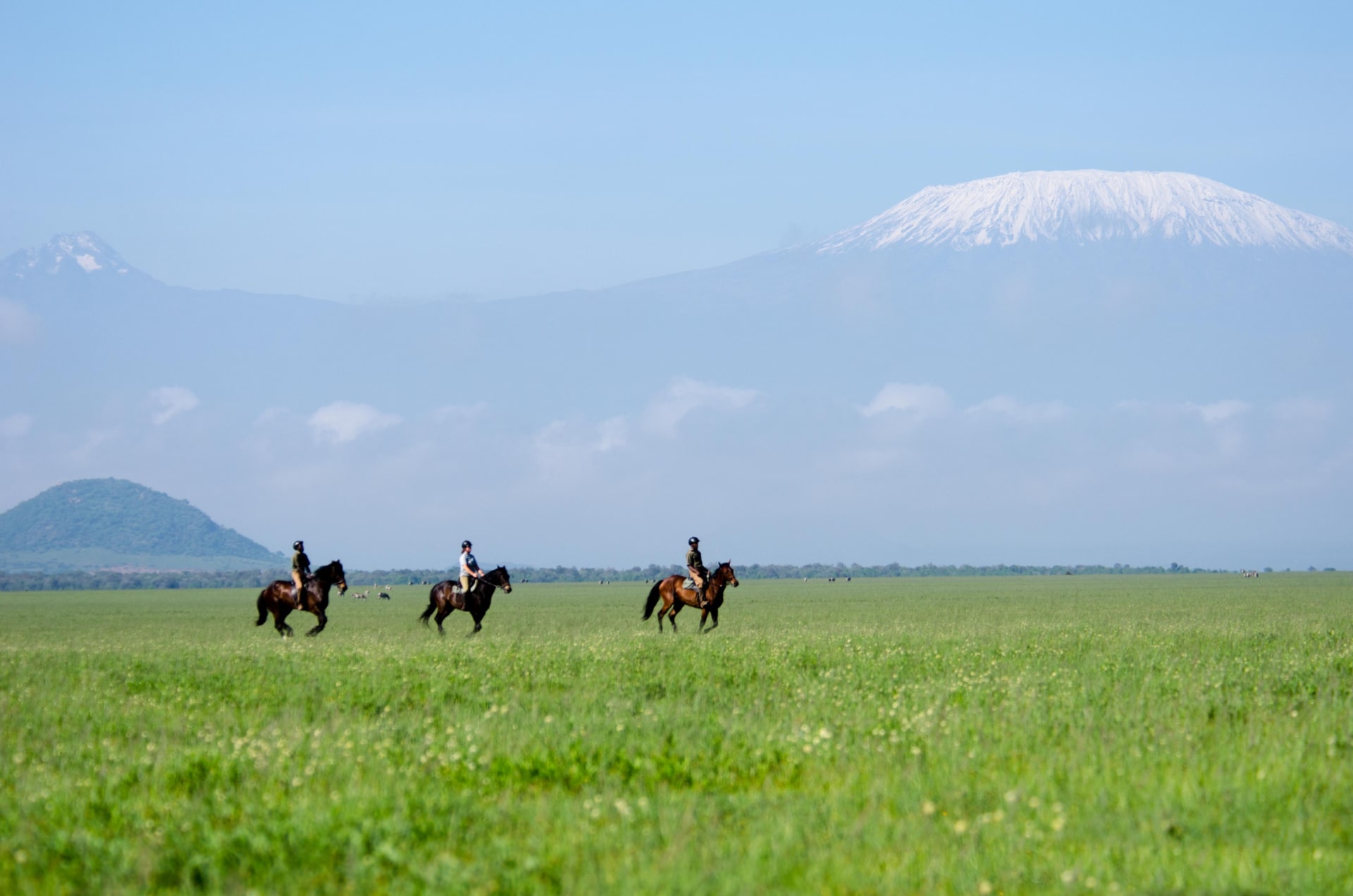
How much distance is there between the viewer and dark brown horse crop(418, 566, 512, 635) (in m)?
34.8

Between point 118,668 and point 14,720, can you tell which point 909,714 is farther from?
point 118,668

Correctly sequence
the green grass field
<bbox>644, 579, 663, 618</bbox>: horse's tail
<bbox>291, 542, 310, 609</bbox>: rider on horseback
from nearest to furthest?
the green grass field < <bbox>291, 542, 310, 609</bbox>: rider on horseback < <bbox>644, 579, 663, 618</bbox>: horse's tail

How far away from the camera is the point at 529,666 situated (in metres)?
22.1

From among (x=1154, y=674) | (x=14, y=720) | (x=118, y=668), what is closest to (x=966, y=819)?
(x=1154, y=674)

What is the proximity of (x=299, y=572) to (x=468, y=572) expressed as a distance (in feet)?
14.5

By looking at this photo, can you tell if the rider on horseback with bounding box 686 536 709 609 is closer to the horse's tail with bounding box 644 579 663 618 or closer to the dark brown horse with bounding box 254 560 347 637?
the horse's tail with bounding box 644 579 663 618

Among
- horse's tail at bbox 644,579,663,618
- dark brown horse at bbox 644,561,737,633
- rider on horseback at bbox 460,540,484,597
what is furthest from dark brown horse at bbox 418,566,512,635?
horse's tail at bbox 644,579,663,618

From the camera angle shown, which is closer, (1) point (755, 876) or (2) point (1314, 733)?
(1) point (755, 876)

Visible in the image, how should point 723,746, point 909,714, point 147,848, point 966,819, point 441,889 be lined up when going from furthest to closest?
point 909,714 → point 723,746 → point 966,819 → point 147,848 → point 441,889

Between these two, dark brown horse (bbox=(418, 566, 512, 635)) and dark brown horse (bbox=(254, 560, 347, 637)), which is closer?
dark brown horse (bbox=(254, 560, 347, 637))

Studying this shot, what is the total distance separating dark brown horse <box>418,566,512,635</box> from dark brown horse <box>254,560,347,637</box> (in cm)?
274

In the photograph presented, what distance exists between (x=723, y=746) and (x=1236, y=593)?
86530 millimetres

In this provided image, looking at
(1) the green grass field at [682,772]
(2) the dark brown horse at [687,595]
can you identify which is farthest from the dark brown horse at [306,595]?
(2) the dark brown horse at [687,595]

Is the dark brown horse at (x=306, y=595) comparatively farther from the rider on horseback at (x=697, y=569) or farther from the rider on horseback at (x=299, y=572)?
the rider on horseback at (x=697, y=569)
